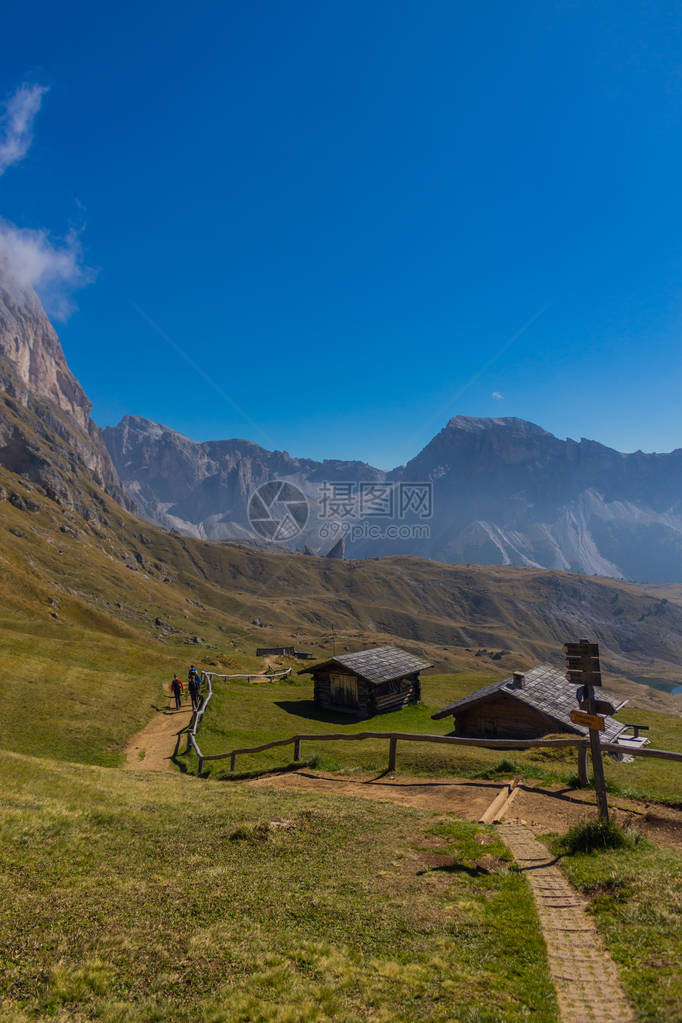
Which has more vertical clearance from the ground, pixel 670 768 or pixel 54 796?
pixel 54 796

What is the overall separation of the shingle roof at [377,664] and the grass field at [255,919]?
28.0 metres

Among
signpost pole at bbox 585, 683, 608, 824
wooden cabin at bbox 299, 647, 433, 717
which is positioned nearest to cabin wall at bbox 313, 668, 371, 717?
wooden cabin at bbox 299, 647, 433, 717

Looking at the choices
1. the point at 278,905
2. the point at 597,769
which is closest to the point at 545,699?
the point at 597,769

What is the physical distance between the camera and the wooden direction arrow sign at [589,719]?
12.1 metres

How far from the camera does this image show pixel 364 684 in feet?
135

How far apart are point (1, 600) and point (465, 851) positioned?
236ft

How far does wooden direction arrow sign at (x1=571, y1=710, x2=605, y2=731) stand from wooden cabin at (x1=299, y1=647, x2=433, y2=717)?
28.7m

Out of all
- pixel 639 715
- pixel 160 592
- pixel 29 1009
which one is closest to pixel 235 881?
pixel 29 1009

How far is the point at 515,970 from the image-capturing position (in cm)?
695

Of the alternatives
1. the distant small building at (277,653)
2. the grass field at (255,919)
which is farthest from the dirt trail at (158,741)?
the distant small building at (277,653)

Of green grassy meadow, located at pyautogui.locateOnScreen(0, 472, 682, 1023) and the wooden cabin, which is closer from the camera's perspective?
green grassy meadow, located at pyautogui.locateOnScreen(0, 472, 682, 1023)

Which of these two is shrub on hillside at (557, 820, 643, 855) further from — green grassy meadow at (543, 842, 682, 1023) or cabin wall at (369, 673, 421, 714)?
cabin wall at (369, 673, 421, 714)

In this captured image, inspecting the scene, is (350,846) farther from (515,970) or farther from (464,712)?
(464,712)

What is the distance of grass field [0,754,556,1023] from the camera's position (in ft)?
20.1
